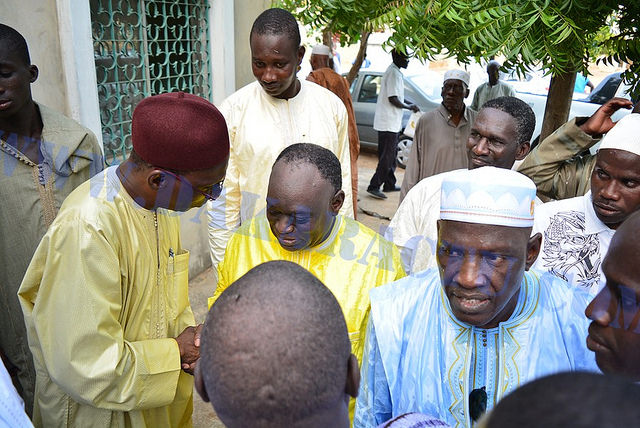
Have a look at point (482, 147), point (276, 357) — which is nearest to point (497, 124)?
point (482, 147)

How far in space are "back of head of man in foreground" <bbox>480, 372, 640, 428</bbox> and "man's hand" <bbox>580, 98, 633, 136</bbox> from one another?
2335 millimetres

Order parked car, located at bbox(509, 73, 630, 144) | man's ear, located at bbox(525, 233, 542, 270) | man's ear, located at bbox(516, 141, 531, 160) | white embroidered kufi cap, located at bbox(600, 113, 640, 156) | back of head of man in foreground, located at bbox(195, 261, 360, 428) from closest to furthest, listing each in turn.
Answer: back of head of man in foreground, located at bbox(195, 261, 360, 428), man's ear, located at bbox(525, 233, 542, 270), white embroidered kufi cap, located at bbox(600, 113, 640, 156), man's ear, located at bbox(516, 141, 531, 160), parked car, located at bbox(509, 73, 630, 144)

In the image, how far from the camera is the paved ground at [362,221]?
333 cm

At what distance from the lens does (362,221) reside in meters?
7.11

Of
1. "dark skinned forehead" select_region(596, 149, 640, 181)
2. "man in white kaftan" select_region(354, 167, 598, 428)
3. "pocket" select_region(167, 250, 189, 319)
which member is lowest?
"pocket" select_region(167, 250, 189, 319)

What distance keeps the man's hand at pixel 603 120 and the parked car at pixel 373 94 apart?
7577 millimetres

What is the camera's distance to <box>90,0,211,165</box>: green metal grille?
3.63 metres

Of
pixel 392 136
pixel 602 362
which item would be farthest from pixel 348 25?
pixel 392 136

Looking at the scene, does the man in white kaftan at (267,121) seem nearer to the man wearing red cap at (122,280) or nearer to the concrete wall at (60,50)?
the concrete wall at (60,50)

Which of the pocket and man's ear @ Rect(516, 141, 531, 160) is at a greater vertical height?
man's ear @ Rect(516, 141, 531, 160)

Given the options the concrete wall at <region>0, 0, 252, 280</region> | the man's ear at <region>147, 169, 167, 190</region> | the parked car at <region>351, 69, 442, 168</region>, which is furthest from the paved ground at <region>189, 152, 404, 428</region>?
the man's ear at <region>147, 169, 167, 190</region>

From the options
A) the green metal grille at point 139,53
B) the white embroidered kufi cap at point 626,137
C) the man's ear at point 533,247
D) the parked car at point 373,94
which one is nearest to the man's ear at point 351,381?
the man's ear at point 533,247

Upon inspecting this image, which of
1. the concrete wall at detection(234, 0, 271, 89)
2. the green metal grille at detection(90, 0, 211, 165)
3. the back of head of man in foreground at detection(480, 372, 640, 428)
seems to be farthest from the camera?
the concrete wall at detection(234, 0, 271, 89)

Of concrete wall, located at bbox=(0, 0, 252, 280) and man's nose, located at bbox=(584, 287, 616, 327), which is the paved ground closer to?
concrete wall, located at bbox=(0, 0, 252, 280)
